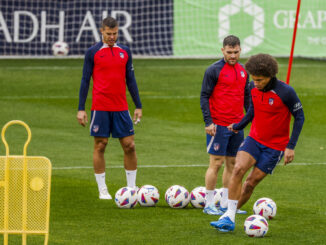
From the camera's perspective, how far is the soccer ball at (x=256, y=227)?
9297 millimetres

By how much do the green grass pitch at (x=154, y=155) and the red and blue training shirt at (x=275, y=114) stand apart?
1093mm

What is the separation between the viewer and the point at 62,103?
22438 millimetres

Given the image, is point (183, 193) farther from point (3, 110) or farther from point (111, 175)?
point (3, 110)

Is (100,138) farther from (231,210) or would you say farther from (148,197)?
(231,210)

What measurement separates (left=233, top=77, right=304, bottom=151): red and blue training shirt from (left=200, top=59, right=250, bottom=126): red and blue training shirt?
2.92 feet

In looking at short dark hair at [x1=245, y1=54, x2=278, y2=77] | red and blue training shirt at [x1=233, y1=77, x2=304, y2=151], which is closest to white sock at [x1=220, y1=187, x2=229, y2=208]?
red and blue training shirt at [x1=233, y1=77, x2=304, y2=151]

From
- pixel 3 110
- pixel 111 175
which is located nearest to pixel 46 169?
pixel 111 175

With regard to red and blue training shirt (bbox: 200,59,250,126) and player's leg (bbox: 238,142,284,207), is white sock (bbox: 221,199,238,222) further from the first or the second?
red and blue training shirt (bbox: 200,59,250,126)

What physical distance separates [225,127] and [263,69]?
5.42ft

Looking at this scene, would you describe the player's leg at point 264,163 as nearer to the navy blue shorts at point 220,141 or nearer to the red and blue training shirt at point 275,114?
the red and blue training shirt at point 275,114

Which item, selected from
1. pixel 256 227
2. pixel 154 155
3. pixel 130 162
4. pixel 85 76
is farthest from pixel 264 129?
pixel 154 155

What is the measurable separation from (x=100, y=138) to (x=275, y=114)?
3.08 meters

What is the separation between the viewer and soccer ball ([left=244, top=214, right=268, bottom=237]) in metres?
9.30

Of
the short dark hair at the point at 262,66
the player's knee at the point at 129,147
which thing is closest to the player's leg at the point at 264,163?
the short dark hair at the point at 262,66
